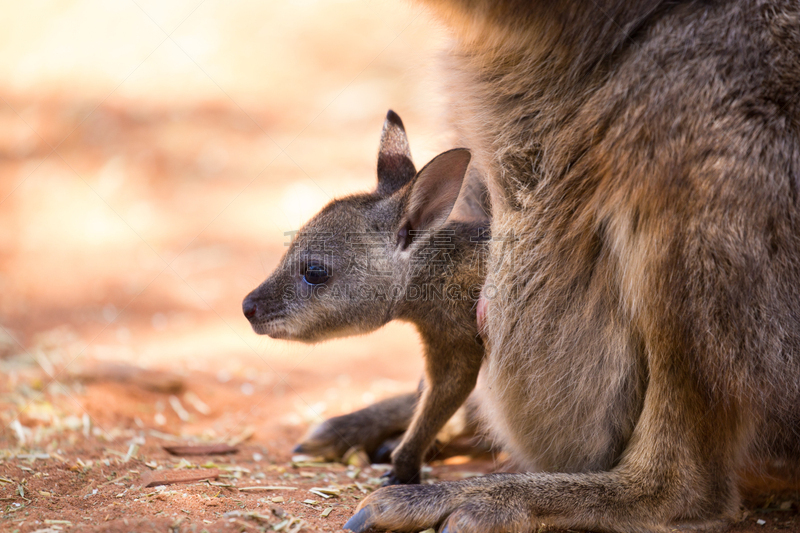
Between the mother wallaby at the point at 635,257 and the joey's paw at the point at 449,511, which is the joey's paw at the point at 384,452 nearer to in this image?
the mother wallaby at the point at 635,257

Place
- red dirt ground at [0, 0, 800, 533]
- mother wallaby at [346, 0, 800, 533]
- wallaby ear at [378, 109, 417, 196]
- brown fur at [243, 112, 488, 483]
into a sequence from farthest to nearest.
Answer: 1. wallaby ear at [378, 109, 417, 196]
2. brown fur at [243, 112, 488, 483]
3. red dirt ground at [0, 0, 800, 533]
4. mother wallaby at [346, 0, 800, 533]

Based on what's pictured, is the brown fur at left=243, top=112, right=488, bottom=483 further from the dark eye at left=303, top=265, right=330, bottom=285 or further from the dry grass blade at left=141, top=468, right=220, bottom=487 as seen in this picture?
the dry grass blade at left=141, top=468, right=220, bottom=487

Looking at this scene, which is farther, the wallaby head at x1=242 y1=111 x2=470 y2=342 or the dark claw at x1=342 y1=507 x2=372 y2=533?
the wallaby head at x1=242 y1=111 x2=470 y2=342

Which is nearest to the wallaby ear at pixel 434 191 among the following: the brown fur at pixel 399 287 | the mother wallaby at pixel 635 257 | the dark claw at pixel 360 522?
the brown fur at pixel 399 287

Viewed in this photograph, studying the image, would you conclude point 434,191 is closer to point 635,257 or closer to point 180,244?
point 635,257

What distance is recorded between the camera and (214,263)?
5.86 m

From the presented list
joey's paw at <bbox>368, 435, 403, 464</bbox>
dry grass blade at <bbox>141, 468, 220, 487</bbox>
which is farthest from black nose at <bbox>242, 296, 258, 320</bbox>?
joey's paw at <bbox>368, 435, 403, 464</bbox>

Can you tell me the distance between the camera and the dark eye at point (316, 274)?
2.67m

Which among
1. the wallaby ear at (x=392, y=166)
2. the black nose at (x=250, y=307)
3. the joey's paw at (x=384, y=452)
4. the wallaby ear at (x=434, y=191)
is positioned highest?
the wallaby ear at (x=392, y=166)

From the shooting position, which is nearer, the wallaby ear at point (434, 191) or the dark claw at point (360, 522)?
the dark claw at point (360, 522)

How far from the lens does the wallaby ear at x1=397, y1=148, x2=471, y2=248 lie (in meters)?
2.48

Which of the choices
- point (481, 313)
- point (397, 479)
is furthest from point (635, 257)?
point (397, 479)

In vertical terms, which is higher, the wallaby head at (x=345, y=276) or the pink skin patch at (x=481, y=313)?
the wallaby head at (x=345, y=276)

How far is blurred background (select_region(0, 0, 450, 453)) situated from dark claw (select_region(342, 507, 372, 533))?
1236 mm
